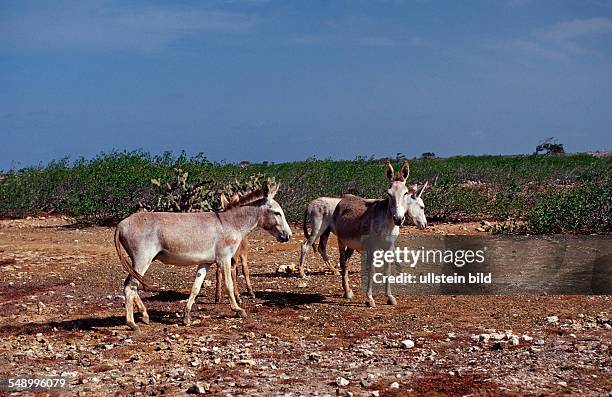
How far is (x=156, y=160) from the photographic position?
28.0 meters

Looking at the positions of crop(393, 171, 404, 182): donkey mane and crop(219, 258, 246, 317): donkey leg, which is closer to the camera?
crop(219, 258, 246, 317): donkey leg

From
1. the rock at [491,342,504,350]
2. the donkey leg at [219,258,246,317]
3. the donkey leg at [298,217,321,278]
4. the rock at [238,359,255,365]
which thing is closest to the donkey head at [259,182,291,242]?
the donkey leg at [219,258,246,317]

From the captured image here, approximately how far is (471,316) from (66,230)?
607 inches

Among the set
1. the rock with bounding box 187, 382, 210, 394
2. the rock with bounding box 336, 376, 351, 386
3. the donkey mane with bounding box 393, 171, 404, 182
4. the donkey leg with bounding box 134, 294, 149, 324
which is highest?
the donkey mane with bounding box 393, 171, 404, 182

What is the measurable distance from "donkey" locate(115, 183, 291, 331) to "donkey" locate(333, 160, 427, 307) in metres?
1.37

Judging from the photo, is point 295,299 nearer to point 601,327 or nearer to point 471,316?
point 471,316

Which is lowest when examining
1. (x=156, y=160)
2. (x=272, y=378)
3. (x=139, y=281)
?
(x=272, y=378)

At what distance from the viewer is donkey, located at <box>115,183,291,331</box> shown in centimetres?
962

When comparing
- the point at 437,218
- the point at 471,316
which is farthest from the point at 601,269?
the point at 437,218

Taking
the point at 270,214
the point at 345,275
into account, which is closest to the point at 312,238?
the point at 345,275

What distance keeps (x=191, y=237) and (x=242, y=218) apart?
898mm

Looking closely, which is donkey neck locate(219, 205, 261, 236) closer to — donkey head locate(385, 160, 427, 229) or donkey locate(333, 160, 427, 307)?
donkey locate(333, 160, 427, 307)

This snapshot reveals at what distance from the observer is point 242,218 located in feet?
34.6

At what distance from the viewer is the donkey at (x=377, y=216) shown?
35.4 feet
